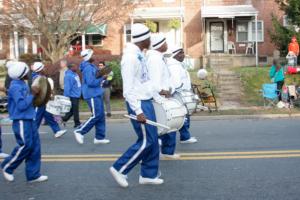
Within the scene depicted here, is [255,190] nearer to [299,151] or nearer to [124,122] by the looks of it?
[299,151]

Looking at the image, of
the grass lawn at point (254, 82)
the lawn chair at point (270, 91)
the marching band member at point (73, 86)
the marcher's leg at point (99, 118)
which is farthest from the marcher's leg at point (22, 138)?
the grass lawn at point (254, 82)

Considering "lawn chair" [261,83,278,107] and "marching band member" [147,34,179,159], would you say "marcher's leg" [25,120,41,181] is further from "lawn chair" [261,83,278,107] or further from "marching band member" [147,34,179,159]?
"lawn chair" [261,83,278,107]

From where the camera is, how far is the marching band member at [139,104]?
21.0 feet

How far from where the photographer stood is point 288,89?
16344 mm

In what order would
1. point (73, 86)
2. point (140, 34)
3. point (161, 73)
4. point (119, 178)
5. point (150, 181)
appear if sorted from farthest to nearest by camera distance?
point (73, 86), point (161, 73), point (150, 181), point (119, 178), point (140, 34)

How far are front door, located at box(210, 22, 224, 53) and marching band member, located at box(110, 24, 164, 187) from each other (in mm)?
25126

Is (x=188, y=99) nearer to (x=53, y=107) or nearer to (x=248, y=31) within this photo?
(x=53, y=107)

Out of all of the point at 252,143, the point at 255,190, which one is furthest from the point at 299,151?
the point at 255,190

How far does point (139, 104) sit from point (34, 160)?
5.89ft

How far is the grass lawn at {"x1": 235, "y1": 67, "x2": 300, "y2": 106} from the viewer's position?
62.1 feet

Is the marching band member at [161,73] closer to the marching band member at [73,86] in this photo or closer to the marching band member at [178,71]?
the marching band member at [178,71]

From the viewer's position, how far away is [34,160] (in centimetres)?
723

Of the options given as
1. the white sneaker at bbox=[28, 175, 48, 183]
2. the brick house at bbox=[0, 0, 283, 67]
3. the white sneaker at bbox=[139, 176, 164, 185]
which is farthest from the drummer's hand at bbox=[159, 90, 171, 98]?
the brick house at bbox=[0, 0, 283, 67]

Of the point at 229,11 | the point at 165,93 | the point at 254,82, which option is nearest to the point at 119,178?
the point at 165,93
